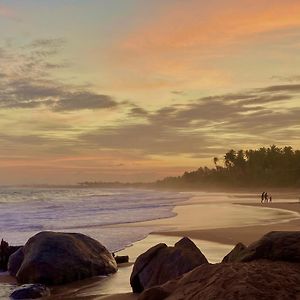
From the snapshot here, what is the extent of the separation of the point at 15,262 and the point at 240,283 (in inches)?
366

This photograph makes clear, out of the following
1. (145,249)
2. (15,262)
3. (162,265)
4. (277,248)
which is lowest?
(145,249)

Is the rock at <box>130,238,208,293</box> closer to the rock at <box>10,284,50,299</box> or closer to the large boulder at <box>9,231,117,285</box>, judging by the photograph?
the rock at <box>10,284,50,299</box>

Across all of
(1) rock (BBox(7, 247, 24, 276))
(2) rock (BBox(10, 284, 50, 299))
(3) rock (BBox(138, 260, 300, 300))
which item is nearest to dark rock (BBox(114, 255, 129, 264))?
(1) rock (BBox(7, 247, 24, 276))

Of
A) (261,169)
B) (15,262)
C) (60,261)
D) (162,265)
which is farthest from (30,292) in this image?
(261,169)

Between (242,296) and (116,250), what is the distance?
1217 centimetres

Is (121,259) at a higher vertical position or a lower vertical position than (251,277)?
lower

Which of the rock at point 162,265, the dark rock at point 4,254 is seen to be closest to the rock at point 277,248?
the rock at point 162,265

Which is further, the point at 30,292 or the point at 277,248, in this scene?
the point at 30,292

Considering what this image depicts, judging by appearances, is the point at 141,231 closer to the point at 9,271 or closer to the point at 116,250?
the point at 116,250

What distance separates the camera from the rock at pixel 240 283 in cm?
501

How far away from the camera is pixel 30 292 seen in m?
9.97

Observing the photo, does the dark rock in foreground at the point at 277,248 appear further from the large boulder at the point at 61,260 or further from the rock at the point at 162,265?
the large boulder at the point at 61,260

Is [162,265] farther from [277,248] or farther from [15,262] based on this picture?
[15,262]

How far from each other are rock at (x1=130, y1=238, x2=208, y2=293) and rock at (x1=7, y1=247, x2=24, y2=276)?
4.30 metres
